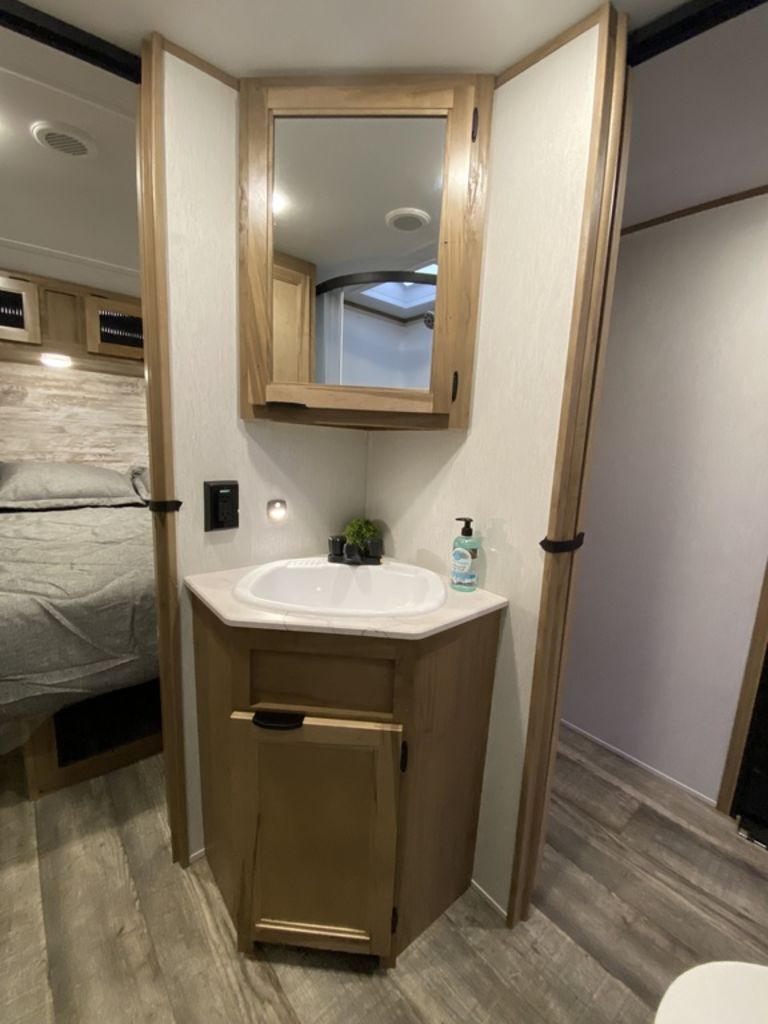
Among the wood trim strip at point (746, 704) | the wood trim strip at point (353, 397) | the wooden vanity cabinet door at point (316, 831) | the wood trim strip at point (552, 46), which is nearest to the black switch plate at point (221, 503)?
the wood trim strip at point (353, 397)

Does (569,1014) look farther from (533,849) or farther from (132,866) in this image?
(132,866)

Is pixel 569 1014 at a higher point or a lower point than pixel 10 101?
lower

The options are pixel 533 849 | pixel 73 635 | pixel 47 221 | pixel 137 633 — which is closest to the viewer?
pixel 533 849

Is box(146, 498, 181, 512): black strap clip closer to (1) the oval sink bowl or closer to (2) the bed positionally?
(1) the oval sink bowl

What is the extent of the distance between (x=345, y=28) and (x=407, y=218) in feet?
1.25

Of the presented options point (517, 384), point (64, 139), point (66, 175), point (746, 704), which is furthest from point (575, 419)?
point (66, 175)

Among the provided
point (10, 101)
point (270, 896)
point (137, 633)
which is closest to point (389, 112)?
point (10, 101)

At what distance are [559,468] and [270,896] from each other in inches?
51.2

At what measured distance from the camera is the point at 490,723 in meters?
1.23

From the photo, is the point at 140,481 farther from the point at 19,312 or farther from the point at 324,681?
the point at 324,681

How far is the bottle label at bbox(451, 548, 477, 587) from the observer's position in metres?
1.19

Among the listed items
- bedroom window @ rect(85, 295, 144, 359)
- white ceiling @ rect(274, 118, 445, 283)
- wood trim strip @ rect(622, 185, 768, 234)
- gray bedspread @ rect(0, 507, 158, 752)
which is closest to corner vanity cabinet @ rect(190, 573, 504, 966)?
gray bedspread @ rect(0, 507, 158, 752)

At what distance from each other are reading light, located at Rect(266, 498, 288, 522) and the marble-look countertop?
12.0 inches

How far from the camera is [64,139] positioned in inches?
60.1
